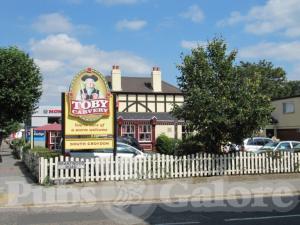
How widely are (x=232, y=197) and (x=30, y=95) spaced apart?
21.9m

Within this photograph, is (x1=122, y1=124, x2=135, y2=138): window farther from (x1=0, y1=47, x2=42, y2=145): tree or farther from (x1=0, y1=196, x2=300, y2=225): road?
(x1=0, y1=196, x2=300, y2=225): road

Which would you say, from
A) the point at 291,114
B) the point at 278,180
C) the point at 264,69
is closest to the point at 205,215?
the point at 278,180

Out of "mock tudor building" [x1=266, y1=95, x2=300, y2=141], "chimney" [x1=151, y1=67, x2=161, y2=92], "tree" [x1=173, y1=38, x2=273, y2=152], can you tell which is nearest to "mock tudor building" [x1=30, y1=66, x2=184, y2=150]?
"chimney" [x1=151, y1=67, x2=161, y2=92]

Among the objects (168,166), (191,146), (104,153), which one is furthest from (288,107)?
(168,166)

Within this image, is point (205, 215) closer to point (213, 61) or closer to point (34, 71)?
point (213, 61)

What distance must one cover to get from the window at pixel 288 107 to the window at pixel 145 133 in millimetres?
13290

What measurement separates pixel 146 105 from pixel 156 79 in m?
3.39

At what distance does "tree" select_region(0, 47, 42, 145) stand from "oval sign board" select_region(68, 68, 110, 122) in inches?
593

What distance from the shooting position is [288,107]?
46.8 metres

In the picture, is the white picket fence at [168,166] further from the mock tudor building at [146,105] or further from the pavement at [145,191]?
the mock tudor building at [146,105]

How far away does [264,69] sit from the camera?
7644 cm

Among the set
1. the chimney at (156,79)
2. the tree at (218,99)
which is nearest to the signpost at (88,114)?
the tree at (218,99)

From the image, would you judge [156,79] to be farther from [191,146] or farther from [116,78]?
[191,146]

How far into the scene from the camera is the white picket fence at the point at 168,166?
17031 mm
